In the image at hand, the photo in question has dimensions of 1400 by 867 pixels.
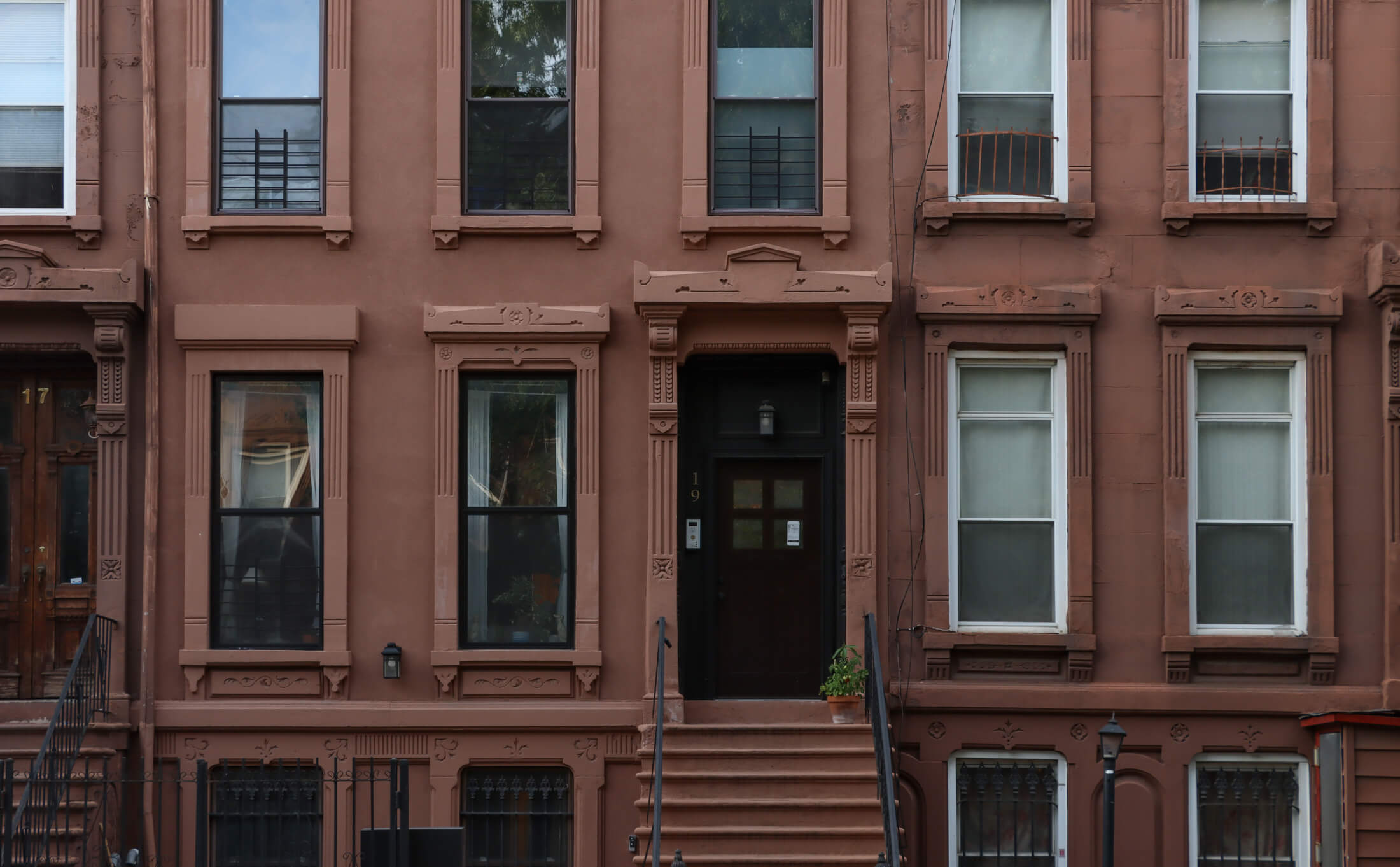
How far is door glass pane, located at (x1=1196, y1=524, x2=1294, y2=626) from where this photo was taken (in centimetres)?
1041

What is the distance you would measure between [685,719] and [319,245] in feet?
15.3

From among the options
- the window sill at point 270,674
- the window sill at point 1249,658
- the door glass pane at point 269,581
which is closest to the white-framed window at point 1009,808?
the window sill at point 1249,658


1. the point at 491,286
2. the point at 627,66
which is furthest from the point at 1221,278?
the point at 491,286

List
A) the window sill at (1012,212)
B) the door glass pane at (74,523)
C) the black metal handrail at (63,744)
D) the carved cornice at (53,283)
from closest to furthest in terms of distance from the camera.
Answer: the black metal handrail at (63,744), the carved cornice at (53,283), the window sill at (1012,212), the door glass pane at (74,523)

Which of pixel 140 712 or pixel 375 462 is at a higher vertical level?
pixel 375 462

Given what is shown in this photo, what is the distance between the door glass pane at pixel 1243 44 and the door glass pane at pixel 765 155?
126 inches

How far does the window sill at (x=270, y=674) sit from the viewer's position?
10.2 m

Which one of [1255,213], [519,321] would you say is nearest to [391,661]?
[519,321]

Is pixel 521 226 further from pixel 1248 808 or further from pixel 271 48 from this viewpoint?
pixel 1248 808

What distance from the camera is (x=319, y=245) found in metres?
10.5

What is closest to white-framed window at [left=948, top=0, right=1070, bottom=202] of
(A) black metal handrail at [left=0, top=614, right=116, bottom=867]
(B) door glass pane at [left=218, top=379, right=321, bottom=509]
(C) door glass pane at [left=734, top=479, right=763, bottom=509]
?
(C) door glass pane at [left=734, top=479, right=763, bottom=509]

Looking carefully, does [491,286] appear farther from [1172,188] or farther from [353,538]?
[1172,188]

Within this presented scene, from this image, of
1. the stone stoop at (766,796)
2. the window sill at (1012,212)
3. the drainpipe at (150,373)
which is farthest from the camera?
the window sill at (1012,212)

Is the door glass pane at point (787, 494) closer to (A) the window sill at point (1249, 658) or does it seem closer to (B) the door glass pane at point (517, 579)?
(B) the door glass pane at point (517, 579)
